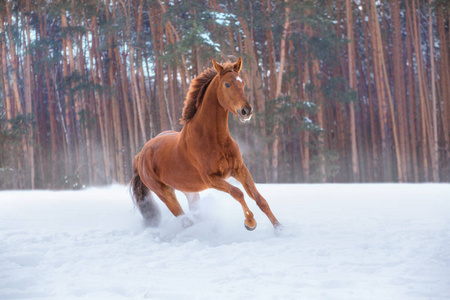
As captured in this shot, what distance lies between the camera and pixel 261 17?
13328 millimetres

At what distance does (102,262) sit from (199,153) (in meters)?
1.32

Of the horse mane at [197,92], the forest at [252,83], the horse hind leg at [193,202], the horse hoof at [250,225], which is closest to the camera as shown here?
the horse hoof at [250,225]

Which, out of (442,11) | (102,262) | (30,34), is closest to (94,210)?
(102,262)

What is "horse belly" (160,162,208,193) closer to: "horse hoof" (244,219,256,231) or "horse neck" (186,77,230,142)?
"horse neck" (186,77,230,142)

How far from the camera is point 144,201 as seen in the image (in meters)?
4.95

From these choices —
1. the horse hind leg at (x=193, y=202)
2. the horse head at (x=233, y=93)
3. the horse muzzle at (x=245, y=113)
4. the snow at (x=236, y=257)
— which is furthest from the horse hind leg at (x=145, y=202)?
the horse muzzle at (x=245, y=113)

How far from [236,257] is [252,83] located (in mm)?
11710

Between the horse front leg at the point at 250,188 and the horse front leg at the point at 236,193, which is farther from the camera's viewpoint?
the horse front leg at the point at 250,188

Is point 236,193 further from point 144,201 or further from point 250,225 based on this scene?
point 144,201

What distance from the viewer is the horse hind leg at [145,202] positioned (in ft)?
15.8

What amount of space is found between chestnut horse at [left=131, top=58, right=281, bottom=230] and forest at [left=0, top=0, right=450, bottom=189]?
24.5 feet

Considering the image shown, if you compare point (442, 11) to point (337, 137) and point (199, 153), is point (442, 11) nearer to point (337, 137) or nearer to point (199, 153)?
point (337, 137)

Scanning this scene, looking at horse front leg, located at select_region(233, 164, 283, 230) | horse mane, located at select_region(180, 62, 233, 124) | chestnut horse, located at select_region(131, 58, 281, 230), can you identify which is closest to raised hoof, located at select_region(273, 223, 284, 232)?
chestnut horse, located at select_region(131, 58, 281, 230)

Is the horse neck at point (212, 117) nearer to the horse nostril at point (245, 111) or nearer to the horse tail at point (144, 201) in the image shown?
the horse nostril at point (245, 111)
